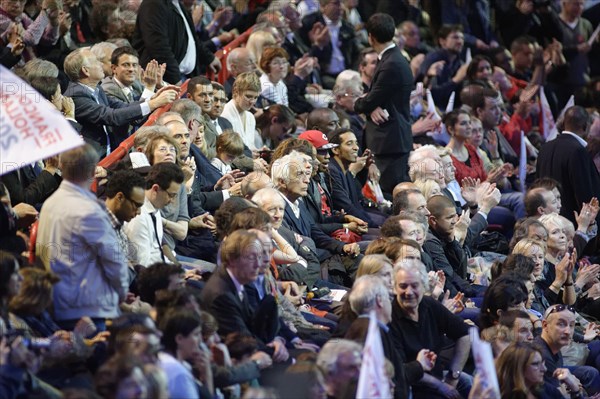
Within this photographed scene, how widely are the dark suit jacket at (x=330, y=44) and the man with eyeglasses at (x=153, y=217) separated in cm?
660

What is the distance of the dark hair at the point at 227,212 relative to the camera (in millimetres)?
7982

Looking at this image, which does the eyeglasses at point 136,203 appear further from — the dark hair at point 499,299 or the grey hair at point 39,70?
the dark hair at point 499,299

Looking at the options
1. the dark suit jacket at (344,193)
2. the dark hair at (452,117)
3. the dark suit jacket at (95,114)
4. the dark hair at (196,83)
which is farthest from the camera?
the dark hair at (452,117)

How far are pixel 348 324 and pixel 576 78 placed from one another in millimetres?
9558

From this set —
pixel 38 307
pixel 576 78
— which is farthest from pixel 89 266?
pixel 576 78

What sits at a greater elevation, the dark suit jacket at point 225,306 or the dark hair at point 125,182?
the dark hair at point 125,182

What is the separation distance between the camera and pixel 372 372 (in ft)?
20.4

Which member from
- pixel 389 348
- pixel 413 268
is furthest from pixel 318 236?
pixel 389 348

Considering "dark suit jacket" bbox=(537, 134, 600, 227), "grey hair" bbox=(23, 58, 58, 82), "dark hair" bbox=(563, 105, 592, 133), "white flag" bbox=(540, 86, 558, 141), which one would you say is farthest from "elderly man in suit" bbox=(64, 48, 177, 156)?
"white flag" bbox=(540, 86, 558, 141)

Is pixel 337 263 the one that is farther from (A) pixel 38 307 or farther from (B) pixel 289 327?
(A) pixel 38 307

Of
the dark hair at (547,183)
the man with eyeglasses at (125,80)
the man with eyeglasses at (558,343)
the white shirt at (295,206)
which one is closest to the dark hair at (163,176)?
the white shirt at (295,206)

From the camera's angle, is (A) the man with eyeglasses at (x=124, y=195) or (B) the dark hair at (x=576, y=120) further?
(B) the dark hair at (x=576, y=120)

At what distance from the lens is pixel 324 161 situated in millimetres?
10414

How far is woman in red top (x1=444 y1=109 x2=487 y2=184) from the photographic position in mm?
12055
